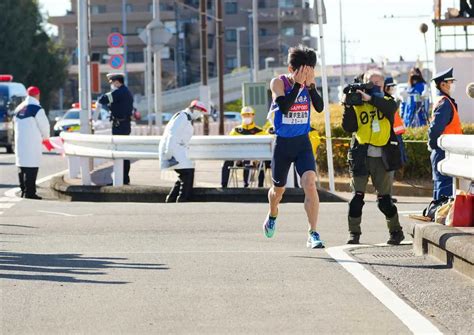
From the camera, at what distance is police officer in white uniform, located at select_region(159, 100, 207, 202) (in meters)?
19.6

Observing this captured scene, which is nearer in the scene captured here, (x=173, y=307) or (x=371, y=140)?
(x=173, y=307)

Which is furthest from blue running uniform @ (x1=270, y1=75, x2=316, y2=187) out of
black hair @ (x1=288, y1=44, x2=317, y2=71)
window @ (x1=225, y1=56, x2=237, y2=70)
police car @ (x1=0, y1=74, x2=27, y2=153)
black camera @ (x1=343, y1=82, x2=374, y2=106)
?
window @ (x1=225, y1=56, x2=237, y2=70)

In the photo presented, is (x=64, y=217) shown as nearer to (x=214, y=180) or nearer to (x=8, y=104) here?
(x=214, y=180)

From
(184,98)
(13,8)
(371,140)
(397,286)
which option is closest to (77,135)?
(371,140)

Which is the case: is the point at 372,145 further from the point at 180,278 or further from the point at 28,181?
the point at 28,181

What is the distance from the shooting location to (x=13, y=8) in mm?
82250

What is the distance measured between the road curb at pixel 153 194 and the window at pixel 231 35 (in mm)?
108970

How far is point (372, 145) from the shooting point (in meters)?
13.1

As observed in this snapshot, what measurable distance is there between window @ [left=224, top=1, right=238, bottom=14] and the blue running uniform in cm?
11735

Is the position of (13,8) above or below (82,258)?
above

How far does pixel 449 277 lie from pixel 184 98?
90.9 meters

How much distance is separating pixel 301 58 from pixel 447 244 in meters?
2.47

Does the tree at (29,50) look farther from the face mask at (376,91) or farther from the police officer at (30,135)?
the face mask at (376,91)

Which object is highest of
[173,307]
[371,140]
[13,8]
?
[13,8]
